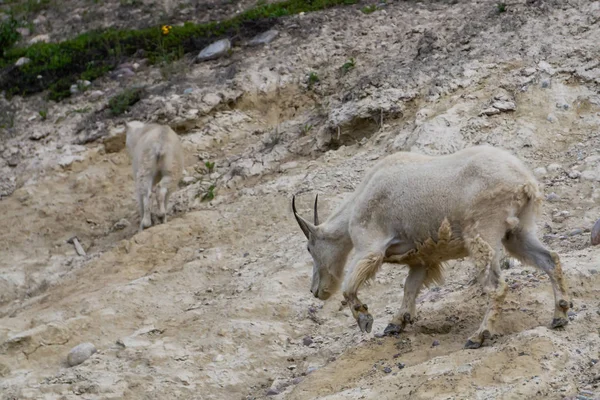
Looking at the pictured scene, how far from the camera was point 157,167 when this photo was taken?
13.6 m

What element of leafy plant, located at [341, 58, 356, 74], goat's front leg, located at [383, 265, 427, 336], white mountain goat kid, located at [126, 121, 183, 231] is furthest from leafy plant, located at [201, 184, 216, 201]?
goat's front leg, located at [383, 265, 427, 336]

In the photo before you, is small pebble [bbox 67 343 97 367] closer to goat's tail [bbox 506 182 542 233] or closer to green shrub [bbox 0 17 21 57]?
goat's tail [bbox 506 182 542 233]

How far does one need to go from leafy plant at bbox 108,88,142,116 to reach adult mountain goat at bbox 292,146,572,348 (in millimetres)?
8896

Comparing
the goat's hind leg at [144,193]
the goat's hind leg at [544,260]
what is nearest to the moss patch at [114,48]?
the goat's hind leg at [144,193]

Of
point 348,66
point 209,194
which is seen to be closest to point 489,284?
point 209,194

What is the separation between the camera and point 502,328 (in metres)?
7.11

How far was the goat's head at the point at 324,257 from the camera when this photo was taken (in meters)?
8.58

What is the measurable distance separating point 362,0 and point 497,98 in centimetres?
565

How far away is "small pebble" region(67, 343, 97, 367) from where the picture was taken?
29.7 ft

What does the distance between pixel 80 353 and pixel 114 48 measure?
34.1ft

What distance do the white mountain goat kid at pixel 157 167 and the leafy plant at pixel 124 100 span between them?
2616 millimetres

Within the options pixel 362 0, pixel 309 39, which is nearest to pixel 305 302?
pixel 309 39

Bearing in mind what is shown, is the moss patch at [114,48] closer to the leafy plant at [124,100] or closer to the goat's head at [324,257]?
the leafy plant at [124,100]

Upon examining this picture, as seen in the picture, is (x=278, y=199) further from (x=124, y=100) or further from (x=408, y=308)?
(x=124, y=100)
